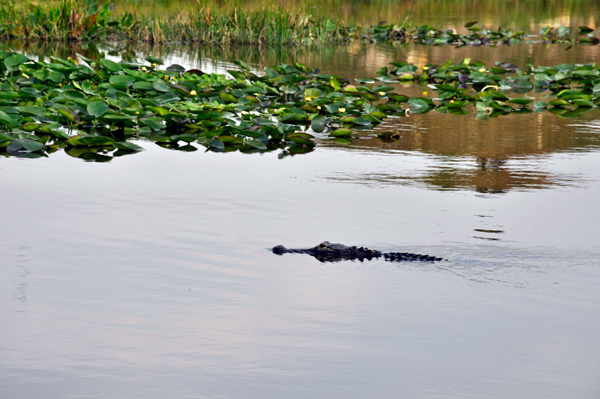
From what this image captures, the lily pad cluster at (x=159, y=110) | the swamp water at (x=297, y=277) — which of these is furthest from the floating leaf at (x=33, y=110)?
the swamp water at (x=297, y=277)

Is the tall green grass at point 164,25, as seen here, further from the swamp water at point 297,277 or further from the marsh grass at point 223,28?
the swamp water at point 297,277

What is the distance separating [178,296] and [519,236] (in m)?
2.66

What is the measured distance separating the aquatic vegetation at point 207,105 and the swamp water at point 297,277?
41 centimetres

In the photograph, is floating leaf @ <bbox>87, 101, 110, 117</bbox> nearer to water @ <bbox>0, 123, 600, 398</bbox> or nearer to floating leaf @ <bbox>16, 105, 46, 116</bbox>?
floating leaf @ <bbox>16, 105, 46, 116</bbox>

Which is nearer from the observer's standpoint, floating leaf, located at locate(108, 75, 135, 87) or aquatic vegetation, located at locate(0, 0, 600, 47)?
floating leaf, located at locate(108, 75, 135, 87)

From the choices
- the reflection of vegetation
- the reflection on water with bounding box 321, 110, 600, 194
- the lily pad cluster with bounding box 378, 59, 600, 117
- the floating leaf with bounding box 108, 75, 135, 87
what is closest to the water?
the reflection on water with bounding box 321, 110, 600, 194

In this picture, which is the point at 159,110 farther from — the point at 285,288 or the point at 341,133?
the point at 285,288

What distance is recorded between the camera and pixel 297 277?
16.8 feet

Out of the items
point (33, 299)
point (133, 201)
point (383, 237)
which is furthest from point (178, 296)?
point (133, 201)

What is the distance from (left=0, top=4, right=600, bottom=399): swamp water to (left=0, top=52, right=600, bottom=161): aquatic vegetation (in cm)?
41

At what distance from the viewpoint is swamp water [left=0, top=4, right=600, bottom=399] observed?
379cm

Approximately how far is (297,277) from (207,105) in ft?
17.7

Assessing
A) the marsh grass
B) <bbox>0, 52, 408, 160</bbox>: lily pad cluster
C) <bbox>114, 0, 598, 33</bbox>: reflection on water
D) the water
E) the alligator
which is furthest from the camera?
<bbox>114, 0, 598, 33</bbox>: reflection on water

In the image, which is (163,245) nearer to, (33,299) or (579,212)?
(33,299)
